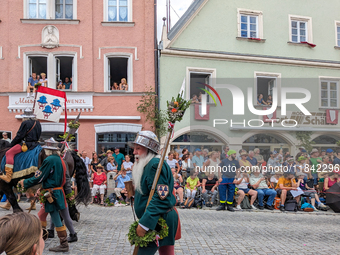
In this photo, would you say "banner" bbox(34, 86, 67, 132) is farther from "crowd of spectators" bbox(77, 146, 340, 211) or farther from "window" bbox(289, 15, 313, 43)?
"window" bbox(289, 15, 313, 43)

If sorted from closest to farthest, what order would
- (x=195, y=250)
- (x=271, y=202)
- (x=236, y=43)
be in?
1. (x=195, y=250)
2. (x=271, y=202)
3. (x=236, y=43)

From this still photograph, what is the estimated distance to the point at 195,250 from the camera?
20.6 feet

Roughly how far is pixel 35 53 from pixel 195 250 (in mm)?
13393

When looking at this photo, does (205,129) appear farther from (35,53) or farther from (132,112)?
(35,53)

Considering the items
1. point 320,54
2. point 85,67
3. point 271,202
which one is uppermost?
point 320,54

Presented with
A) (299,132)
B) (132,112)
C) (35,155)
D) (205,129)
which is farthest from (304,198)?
(35,155)

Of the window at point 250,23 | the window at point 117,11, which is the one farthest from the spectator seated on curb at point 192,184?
the window at point 250,23

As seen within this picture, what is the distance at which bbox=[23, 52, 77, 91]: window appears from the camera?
16719mm

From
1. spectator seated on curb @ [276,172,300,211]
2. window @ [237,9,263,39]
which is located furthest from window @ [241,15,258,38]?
spectator seated on curb @ [276,172,300,211]

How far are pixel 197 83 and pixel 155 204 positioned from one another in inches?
588

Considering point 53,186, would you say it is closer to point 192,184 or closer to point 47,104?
point 192,184

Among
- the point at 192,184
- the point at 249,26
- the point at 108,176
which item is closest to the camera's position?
the point at 192,184

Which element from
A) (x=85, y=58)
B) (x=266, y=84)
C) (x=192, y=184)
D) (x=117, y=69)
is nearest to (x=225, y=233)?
(x=192, y=184)

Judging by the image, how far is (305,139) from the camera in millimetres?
14664
